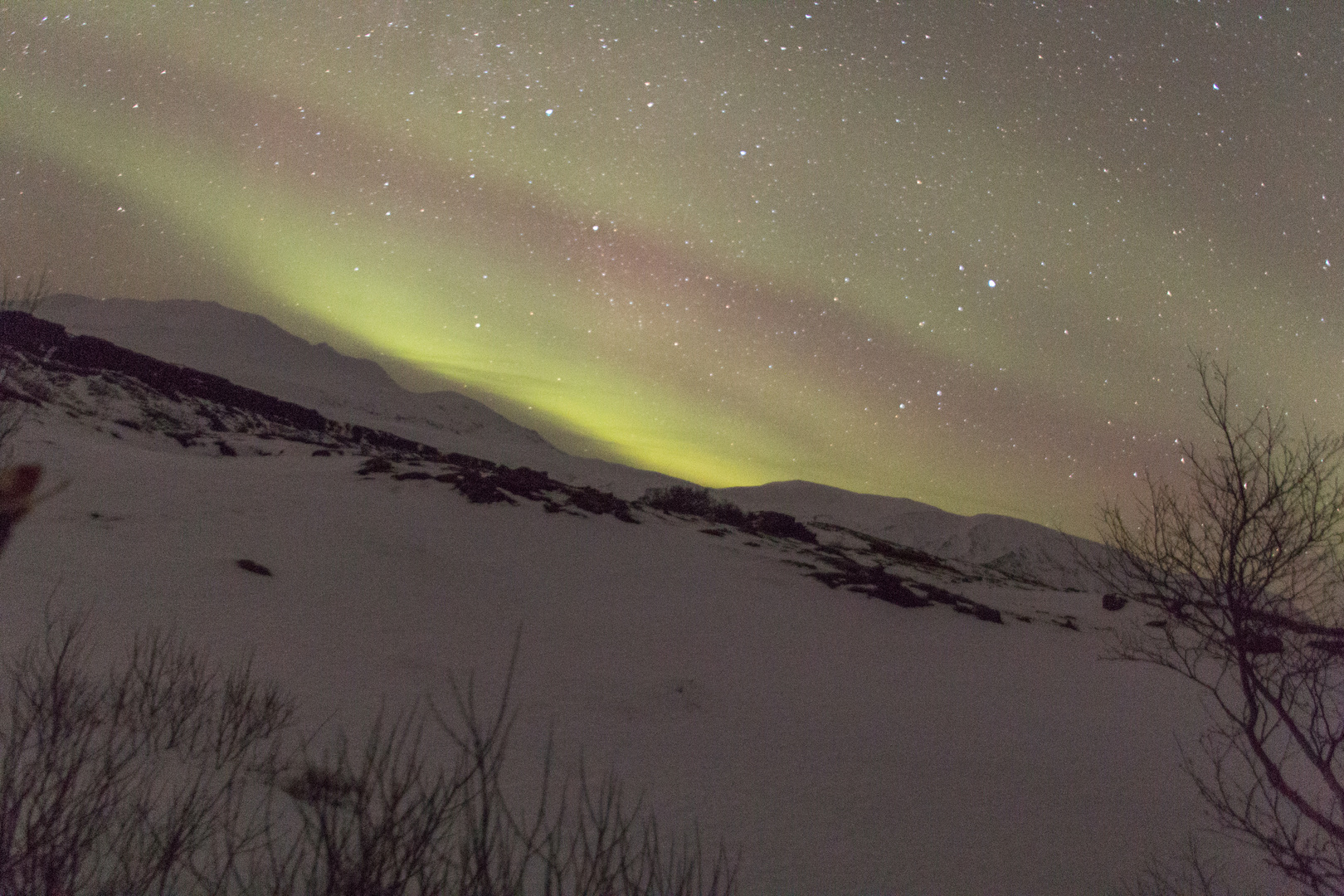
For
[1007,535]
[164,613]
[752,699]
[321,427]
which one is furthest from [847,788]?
[1007,535]

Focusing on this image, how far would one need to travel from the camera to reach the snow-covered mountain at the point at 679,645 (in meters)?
6.12

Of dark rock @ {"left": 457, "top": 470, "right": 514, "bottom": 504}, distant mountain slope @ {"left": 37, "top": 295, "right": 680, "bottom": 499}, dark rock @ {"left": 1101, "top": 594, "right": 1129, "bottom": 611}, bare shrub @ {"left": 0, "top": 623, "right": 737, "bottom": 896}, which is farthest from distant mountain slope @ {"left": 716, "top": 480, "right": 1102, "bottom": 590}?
bare shrub @ {"left": 0, "top": 623, "right": 737, "bottom": 896}

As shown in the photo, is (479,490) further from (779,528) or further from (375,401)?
(375,401)

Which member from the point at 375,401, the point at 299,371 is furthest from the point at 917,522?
the point at 299,371

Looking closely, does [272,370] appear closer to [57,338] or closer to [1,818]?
[57,338]

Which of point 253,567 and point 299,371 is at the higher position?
point 299,371

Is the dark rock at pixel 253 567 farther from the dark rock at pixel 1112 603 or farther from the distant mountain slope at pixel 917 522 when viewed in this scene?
the distant mountain slope at pixel 917 522

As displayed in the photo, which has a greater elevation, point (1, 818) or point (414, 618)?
point (1, 818)

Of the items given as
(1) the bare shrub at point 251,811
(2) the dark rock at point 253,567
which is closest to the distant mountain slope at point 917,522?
(2) the dark rock at point 253,567

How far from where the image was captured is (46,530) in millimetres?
9250

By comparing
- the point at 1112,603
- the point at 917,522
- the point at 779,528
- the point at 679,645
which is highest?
the point at 917,522

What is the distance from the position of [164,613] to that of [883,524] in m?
138

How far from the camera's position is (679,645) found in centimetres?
1026

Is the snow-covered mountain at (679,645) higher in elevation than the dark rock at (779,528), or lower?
lower
